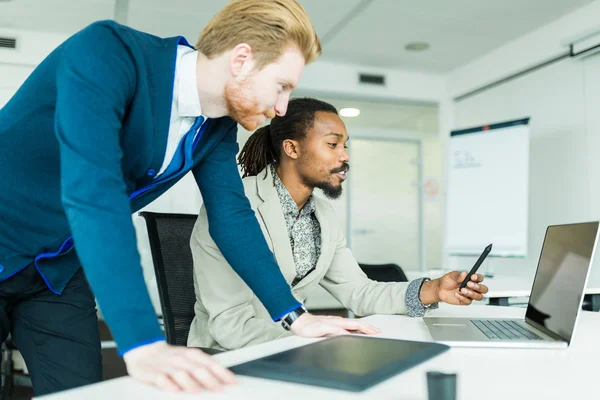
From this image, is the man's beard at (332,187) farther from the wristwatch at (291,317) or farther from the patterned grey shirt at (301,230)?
the wristwatch at (291,317)

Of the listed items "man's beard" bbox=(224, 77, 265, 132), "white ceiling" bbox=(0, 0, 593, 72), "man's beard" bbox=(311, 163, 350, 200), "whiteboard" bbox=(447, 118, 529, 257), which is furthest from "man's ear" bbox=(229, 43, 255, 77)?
"whiteboard" bbox=(447, 118, 529, 257)

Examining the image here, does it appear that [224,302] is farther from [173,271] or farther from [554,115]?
[554,115]

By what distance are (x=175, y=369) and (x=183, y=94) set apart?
1.94ft

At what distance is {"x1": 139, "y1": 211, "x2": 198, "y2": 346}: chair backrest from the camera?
4.90ft

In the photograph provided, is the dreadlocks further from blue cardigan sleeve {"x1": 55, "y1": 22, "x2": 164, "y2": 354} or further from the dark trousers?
blue cardigan sleeve {"x1": 55, "y1": 22, "x2": 164, "y2": 354}

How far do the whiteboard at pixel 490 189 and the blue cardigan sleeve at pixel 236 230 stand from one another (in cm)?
Result: 355

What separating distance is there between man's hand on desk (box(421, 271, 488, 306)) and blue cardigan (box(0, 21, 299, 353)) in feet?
1.38

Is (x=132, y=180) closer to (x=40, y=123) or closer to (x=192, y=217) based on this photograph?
(x=40, y=123)

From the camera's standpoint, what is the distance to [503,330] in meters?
1.11

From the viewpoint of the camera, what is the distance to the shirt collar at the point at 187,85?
1.06 m

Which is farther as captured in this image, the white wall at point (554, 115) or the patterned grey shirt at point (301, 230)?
the white wall at point (554, 115)

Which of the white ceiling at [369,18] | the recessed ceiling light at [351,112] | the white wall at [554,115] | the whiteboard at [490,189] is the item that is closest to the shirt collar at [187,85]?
the white ceiling at [369,18]

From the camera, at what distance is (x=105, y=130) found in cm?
77

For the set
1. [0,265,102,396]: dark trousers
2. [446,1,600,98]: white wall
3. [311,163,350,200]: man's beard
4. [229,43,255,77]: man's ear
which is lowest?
[0,265,102,396]: dark trousers
